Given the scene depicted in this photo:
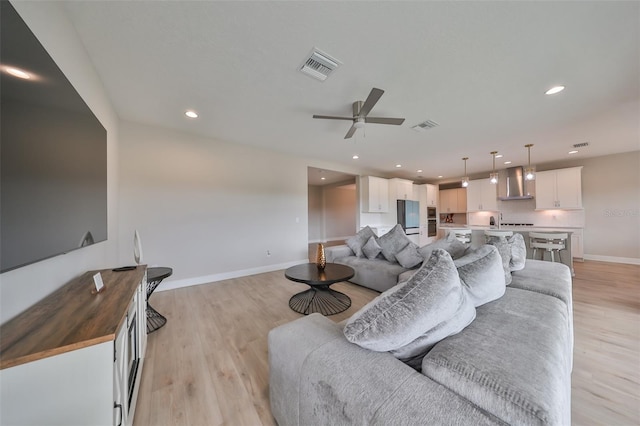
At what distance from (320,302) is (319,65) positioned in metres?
2.75

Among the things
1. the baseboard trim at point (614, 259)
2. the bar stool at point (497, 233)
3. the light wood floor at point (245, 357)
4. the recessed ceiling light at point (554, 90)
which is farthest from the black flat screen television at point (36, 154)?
the baseboard trim at point (614, 259)

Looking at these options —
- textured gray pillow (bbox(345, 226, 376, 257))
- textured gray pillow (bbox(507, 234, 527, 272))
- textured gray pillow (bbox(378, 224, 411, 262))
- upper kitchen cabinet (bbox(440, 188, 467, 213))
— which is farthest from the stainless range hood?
textured gray pillow (bbox(345, 226, 376, 257))

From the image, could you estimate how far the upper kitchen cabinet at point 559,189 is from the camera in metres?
5.37

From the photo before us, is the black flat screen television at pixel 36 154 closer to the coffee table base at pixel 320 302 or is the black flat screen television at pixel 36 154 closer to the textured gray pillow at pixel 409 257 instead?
the coffee table base at pixel 320 302

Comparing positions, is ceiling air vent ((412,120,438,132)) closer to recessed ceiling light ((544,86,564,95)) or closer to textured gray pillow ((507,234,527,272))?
recessed ceiling light ((544,86,564,95))

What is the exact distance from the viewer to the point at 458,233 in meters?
5.10

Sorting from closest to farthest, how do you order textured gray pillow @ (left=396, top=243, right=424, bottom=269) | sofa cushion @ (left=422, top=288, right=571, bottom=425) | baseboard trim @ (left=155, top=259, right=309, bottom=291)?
sofa cushion @ (left=422, top=288, right=571, bottom=425) < textured gray pillow @ (left=396, top=243, right=424, bottom=269) < baseboard trim @ (left=155, top=259, right=309, bottom=291)

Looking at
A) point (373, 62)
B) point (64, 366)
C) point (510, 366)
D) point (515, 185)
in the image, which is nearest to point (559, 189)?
point (515, 185)

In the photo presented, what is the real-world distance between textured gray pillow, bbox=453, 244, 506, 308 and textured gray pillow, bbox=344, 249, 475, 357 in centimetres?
35

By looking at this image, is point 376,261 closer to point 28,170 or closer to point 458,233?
point 458,233

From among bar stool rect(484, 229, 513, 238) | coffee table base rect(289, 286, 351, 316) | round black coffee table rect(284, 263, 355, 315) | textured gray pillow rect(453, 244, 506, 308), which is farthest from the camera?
bar stool rect(484, 229, 513, 238)

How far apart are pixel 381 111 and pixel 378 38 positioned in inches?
48.1

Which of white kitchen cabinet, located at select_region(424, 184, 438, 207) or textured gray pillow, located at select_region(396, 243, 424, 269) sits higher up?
white kitchen cabinet, located at select_region(424, 184, 438, 207)

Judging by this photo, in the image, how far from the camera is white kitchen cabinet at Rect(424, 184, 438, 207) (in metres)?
7.71
